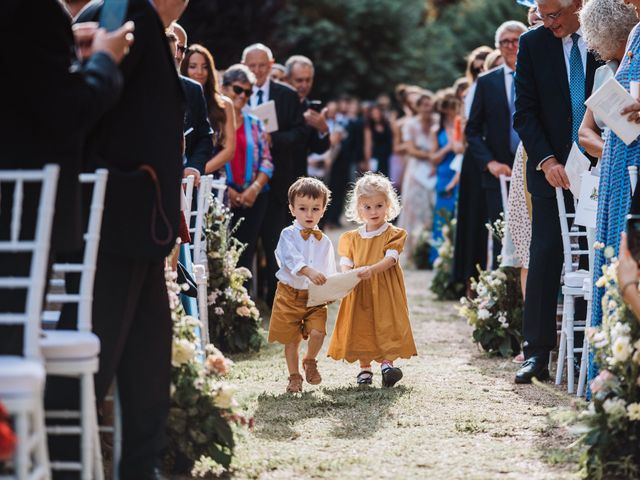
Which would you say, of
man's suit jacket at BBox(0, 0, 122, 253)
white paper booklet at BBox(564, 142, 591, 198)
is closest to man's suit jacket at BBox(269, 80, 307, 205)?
white paper booklet at BBox(564, 142, 591, 198)

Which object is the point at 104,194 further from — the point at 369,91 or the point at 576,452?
the point at 369,91

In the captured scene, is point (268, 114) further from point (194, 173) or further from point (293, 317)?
point (293, 317)

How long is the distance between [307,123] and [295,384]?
441 cm

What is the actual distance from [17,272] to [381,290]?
11.2 ft

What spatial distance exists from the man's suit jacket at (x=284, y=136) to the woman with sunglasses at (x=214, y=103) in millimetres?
1098

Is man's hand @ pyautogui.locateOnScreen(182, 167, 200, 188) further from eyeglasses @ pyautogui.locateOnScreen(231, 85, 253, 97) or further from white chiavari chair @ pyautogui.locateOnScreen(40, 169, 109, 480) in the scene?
white chiavari chair @ pyautogui.locateOnScreen(40, 169, 109, 480)

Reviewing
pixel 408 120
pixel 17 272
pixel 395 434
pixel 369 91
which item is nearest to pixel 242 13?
pixel 408 120

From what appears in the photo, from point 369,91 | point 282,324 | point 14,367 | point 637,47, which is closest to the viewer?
point 14,367

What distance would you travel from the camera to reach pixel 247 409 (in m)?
5.80

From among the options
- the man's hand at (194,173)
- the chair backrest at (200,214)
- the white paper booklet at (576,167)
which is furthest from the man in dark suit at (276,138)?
the white paper booklet at (576,167)

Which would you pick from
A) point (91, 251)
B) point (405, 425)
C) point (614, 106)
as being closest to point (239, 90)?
point (405, 425)

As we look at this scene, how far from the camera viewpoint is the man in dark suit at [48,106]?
10.8ft

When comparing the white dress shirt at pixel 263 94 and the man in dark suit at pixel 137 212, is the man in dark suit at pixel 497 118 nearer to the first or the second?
the white dress shirt at pixel 263 94

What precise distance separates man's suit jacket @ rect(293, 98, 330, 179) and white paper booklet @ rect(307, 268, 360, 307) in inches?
160
